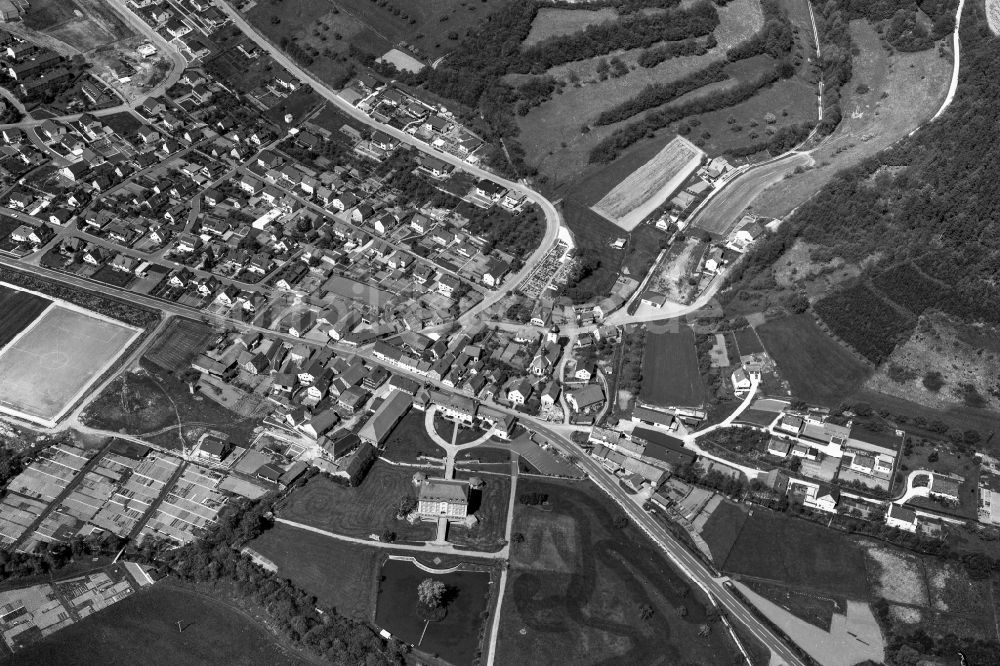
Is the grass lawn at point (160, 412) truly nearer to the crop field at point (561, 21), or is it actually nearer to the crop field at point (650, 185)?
the crop field at point (650, 185)

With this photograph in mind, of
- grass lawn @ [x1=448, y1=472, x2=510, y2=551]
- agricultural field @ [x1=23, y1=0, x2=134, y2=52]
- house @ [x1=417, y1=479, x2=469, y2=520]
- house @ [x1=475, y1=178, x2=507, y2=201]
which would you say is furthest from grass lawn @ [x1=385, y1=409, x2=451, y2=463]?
agricultural field @ [x1=23, y1=0, x2=134, y2=52]

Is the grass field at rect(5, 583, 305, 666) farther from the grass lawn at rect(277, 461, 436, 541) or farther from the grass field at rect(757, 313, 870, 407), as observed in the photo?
the grass field at rect(757, 313, 870, 407)

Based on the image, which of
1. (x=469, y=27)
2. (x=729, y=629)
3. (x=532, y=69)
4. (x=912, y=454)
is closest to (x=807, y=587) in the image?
(x=729, y=629)

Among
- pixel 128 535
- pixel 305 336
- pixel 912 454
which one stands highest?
pixel 912 454

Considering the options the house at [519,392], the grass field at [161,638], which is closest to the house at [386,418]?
the house at [519,392]

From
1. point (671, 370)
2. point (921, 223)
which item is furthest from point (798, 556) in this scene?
point (921, 223)

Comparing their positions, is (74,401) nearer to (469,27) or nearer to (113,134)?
(113,134)
